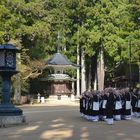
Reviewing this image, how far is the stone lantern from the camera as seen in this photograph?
20.0 metres

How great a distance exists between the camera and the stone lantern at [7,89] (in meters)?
20.0

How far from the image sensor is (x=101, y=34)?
5894cm

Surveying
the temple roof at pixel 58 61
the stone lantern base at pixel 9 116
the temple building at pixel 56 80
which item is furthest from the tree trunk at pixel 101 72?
the stone lantern base at pixel 9 116

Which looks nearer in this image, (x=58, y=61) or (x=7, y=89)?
(x=7, y=89)

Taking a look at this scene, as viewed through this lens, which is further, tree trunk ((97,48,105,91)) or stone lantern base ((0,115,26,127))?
tree trunk ((97,48,105,91))

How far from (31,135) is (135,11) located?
4286cm

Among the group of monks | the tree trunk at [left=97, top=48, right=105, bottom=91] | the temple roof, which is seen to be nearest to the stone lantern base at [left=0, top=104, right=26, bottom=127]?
the group of monks

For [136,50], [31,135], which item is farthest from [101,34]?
[31,135]

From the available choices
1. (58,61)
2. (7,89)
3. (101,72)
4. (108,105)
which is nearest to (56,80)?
(58,61)

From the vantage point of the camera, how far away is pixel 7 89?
20.8 m

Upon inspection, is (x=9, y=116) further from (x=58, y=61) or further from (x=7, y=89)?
(x=58, y=61)

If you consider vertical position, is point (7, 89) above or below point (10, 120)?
above

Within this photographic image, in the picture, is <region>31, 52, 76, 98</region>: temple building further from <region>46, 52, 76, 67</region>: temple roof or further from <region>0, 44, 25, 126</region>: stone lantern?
<region>0, 44, 25, 126</region>: stone lantern

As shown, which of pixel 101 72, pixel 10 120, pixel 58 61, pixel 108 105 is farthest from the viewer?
pixel 101 72
